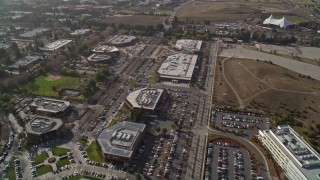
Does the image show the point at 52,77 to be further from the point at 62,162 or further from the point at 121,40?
the point at 62,162

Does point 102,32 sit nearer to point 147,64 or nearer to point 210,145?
point 147,64

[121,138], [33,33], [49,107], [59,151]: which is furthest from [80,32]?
[121,138]

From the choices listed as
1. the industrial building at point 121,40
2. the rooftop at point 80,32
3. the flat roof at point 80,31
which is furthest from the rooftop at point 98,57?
the flat roof at point 80,31

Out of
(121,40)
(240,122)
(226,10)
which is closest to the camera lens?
(240,122)

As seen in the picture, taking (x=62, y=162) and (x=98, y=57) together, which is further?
(x=98, y=57)

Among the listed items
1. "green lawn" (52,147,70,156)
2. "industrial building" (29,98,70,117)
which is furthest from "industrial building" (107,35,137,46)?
"green lawn" (52,147,70,156)

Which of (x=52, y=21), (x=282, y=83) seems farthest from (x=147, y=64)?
(x=52, y=21)

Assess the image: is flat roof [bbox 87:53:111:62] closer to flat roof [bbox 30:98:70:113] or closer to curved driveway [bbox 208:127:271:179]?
flat roof [bbox 30:98:70:113]

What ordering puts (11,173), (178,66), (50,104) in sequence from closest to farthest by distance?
(11,173), (50,104), (178,66)
